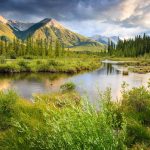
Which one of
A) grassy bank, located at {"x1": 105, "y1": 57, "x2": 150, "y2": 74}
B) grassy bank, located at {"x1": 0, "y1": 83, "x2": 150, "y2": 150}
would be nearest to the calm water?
grassy bank, located at {"x1": 0, "y1": 83, "x2": 150, "y2": 150}

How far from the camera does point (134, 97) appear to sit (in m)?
16.9

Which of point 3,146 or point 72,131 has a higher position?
point 72,131

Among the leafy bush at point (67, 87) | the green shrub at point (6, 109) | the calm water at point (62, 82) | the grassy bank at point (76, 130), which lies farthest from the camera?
the leafy bush at point (67, 87)

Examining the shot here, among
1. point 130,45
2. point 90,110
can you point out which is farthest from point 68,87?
point 130,45

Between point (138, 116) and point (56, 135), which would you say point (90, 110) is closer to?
point (56, 135)

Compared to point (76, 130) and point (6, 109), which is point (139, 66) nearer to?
point (6, 109)

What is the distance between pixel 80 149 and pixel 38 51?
111 m

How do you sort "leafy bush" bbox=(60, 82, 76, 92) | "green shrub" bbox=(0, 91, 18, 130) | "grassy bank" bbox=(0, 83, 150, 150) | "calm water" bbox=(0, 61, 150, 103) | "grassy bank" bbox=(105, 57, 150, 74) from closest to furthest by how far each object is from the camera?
1. "grassy bank" bbox=(0, 83, 150, 150)
2. "green shrub" bbox=(0, 91, 18, 130)
3. "calm water" bbox=(0, 61, 150, 103)
4. "leafy bush" bbox=(60, 82, 76, 92)
5. "grassy bank" bbox=(105, 57, 150, 74)

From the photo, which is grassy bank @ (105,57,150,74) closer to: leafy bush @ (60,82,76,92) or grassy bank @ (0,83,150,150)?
leafy bush @ (60,82,76,92)

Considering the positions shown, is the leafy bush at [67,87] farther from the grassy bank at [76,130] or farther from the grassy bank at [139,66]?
the grassy bank at [139,66]

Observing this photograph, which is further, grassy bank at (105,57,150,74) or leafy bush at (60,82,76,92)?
grassy bank at (105,57,150,74)

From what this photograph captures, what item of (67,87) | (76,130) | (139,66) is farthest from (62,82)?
(139,66)

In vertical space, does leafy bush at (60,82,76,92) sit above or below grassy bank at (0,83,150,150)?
below

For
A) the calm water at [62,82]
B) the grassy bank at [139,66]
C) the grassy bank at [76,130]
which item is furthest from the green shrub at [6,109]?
the grassy bank at [139,66]
